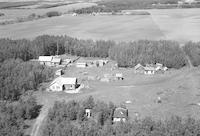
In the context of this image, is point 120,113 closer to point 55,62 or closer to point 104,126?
point 104,126

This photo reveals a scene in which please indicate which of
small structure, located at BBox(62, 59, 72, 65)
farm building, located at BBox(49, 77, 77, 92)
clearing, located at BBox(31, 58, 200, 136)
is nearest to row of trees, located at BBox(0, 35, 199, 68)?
clearing, located at BBox(31, 58, 200, 136)

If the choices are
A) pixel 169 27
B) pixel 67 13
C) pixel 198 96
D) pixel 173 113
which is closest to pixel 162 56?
pixel 198 96

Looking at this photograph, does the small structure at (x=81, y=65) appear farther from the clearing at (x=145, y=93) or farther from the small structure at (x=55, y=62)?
the small structure at (x=55, y=62)

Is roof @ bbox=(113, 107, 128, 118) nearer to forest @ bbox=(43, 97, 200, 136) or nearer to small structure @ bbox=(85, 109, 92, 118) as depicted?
forest @ bbox=(43, 97, 200, 136)

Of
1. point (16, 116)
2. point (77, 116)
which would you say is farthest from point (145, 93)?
point (16, 116)

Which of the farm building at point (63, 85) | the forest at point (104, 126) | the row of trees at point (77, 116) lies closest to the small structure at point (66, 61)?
the farm building at point (63, 85)

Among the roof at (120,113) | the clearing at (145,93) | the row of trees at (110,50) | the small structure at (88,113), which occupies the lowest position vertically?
the clearing at (145,93)
